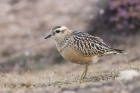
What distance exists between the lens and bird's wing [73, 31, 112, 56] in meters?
9.49

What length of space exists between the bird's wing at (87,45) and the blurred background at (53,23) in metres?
5.00

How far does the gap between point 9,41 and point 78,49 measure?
1017 centimetres

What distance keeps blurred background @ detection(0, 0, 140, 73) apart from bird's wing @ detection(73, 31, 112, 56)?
500cm

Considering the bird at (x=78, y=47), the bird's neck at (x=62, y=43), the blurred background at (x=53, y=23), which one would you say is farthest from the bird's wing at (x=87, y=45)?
the blurred background at (x=53, y=23)

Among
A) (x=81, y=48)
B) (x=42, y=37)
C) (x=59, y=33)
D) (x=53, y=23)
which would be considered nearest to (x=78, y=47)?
(x=81, y=48)

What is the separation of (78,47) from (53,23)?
33.1ft

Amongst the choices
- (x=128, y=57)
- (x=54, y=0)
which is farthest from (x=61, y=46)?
(x=54, y=0)

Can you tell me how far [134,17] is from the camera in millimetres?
17672

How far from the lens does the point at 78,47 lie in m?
9.44

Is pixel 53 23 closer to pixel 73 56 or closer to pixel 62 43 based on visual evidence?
pixel 62 43

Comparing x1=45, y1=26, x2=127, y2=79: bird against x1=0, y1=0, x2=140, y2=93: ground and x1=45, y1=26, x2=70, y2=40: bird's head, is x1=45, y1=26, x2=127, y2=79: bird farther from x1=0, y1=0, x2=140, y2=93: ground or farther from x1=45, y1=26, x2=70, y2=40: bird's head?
x1=0, y1=0, x2=140, y2=93: ground

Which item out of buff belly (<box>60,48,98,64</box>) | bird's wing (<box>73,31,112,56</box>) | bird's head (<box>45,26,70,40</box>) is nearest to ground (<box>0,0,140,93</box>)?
bird's wing (<box>73,31,112,56</box>)

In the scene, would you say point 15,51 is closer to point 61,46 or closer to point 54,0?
point 54,0

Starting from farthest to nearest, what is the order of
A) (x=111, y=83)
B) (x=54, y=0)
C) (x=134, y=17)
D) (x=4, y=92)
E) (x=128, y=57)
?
(x=54, y=0)
(x=134, y=17)
(x=128, y=57)
(x=4, y=92)
(x=111, y=83)
